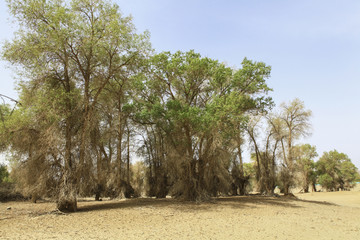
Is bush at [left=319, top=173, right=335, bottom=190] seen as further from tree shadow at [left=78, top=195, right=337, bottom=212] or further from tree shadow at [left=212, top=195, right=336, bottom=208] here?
tree shadow at [left=78, top=195, right=337, bottom=212]

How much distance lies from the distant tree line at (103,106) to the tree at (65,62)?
5 cm

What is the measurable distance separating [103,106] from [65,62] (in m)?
3.79

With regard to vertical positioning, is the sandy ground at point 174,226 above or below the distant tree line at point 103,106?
below

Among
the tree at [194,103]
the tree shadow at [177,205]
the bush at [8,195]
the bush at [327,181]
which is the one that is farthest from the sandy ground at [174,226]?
the bush at [327,181]

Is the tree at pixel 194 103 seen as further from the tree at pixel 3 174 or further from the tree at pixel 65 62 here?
the tree at pixel 3 174

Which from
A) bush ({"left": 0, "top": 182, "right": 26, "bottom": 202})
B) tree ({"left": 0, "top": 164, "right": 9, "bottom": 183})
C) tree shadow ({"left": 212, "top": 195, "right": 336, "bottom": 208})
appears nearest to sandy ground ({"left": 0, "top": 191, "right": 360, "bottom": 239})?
tree shadow ({"left": 212, "top": 195, "right": 336, "bottom": 208})

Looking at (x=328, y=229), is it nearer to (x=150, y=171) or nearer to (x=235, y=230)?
(x=235, y=230)


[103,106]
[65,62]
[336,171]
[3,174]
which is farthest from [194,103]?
[336,171]

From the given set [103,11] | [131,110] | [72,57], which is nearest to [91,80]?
[72,57]

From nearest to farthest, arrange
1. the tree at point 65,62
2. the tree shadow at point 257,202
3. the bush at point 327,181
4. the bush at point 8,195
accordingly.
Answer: the tree at point 65,62 < the tree shadow at point 257,202 < the bush at point 8,195 < the bush at point 327,181

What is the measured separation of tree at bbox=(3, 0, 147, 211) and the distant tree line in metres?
0.05

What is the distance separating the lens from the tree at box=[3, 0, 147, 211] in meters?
12.1

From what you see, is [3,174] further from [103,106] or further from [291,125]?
[291,125]

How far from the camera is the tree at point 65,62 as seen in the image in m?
12.1
